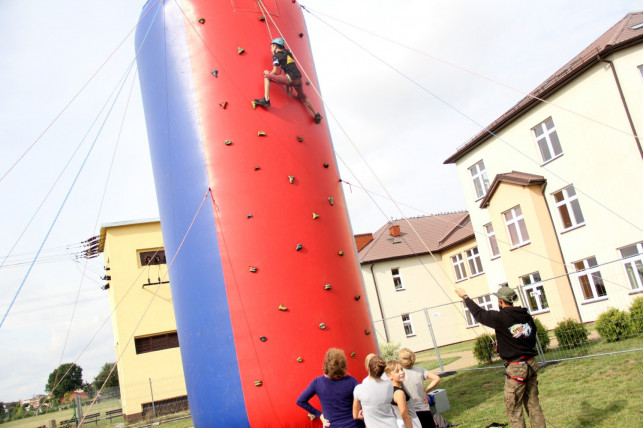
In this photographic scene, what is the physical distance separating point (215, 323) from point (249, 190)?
1.58 meters

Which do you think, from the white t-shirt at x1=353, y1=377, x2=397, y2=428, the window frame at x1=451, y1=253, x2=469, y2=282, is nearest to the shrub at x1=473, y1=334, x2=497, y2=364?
the white t-shirt at x1=353, y1=377, x2=397, y2=428

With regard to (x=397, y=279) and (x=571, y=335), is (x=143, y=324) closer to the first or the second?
(x=571, y=335)

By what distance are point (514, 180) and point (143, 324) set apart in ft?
48.4

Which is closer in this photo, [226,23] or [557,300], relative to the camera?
[226,23]

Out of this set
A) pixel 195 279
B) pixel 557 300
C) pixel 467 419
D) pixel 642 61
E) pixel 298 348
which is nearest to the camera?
pixel 298 348

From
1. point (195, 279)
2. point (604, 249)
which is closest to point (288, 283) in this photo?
point (195, 279)

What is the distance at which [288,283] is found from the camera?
5801 millimetres

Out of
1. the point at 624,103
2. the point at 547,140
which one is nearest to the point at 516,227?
the point at 547,140

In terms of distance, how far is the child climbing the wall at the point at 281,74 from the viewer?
6441 mm

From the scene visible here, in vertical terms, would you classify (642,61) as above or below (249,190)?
above

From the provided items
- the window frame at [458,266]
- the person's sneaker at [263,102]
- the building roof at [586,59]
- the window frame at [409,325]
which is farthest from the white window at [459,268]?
the person's sneaker at [263,102]

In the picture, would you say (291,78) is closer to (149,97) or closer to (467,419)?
(149,97)

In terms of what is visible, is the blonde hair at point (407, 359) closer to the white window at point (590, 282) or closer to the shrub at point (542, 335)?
the shrub at point (542, 335)

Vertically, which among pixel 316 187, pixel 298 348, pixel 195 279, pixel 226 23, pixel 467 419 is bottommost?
pixel 467 419
